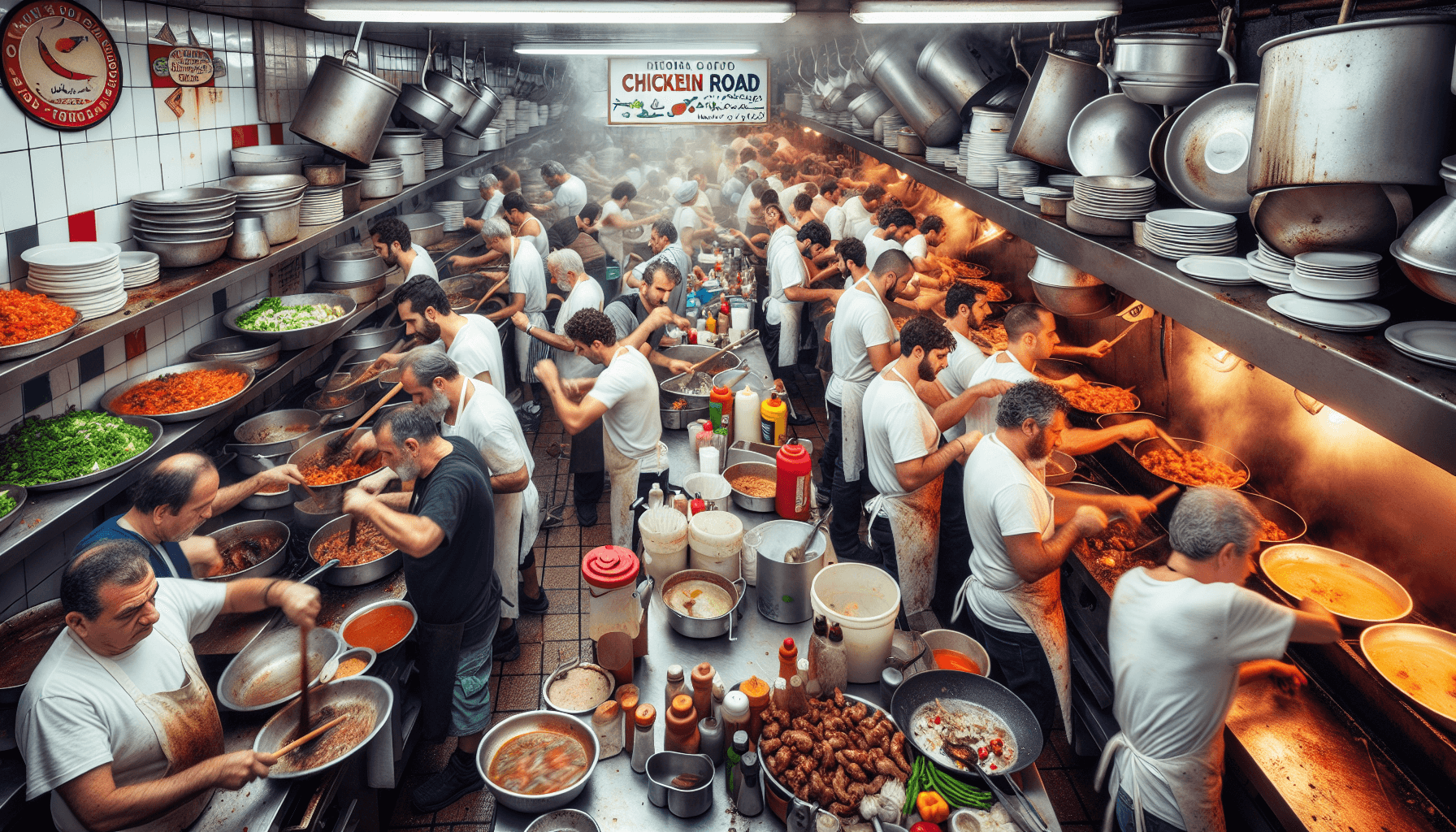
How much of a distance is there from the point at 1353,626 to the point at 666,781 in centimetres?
251

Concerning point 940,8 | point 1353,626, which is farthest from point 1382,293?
point 940,8

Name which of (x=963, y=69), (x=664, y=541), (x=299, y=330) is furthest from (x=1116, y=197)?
(x=299, y=330)

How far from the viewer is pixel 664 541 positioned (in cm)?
350

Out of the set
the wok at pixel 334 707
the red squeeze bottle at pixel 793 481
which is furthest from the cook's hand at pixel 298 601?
the red squeeze bottle at pixel 793 481

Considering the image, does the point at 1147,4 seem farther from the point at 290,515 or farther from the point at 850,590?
the point at 290,515

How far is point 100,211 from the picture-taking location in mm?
3561

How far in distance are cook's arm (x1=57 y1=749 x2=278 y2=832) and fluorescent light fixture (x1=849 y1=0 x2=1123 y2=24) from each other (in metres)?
3.60

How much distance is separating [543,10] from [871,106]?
205 inches

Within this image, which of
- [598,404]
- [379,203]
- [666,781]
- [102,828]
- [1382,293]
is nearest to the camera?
[102,828]

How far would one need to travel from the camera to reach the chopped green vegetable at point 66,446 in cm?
286

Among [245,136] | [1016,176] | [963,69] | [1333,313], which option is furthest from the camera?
[963,69]

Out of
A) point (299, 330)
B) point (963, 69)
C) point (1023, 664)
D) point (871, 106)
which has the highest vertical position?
point (871, 106)

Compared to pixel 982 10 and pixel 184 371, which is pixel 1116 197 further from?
pixel 184 371

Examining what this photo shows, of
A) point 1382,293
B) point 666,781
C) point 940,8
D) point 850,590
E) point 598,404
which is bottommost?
point 666,781
